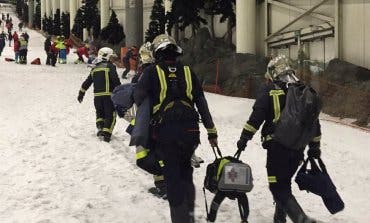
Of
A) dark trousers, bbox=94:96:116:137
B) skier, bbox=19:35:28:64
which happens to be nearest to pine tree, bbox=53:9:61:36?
skier, bbox=19:35:28:64

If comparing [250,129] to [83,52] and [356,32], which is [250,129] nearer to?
[356,32]

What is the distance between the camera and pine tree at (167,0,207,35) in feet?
76.8

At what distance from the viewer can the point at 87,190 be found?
6.91 m

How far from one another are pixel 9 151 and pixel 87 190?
2927mm

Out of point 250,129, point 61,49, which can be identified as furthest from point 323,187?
point 61,49

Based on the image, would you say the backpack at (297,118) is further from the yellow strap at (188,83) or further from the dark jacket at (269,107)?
the yellow strap at (188,83)

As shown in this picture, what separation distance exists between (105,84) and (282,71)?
5197 mm

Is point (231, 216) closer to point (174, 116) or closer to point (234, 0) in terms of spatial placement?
point (174, 116)

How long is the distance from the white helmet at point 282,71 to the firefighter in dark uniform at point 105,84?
16.3 ft

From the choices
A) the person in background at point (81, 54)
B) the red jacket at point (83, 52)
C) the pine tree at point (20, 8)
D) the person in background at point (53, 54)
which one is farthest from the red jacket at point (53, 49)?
the pine tree at point (20, 8)

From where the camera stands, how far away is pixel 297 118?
16.0ft

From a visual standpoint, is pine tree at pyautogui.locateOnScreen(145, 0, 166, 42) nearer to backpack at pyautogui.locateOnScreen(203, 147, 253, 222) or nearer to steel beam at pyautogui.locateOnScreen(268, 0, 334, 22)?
steel beam at pyautogui.locateOnScreen(268, 0, 334, 22)

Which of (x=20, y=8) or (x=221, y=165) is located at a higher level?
(x=20, y=8)

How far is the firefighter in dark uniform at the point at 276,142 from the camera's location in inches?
198
